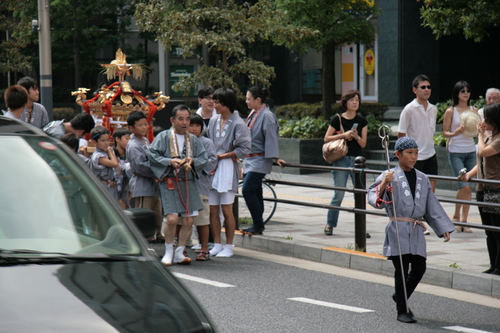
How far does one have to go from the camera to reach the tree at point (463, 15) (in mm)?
15180

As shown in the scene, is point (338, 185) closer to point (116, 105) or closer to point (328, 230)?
point (328, 230)

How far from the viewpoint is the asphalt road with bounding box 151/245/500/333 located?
6242mm

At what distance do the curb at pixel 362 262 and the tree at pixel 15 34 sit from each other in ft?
73.2

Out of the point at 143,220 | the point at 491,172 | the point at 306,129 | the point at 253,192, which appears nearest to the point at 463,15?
the point at 306,129

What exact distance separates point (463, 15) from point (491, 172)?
325 inches

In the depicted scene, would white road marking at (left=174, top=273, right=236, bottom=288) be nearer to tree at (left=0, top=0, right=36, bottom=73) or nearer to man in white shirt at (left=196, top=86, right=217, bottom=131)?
man in white shirt at (left=196, top=86, right=217, bottom=131)

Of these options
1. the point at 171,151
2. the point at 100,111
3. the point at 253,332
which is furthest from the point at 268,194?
the point at 253,332

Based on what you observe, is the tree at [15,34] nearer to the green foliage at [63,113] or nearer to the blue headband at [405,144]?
the green foliage at [63,113]

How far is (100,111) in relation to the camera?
1340 cm

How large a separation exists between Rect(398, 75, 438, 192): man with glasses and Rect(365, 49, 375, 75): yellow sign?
65.6 feet

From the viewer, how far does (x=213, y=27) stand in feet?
58.3

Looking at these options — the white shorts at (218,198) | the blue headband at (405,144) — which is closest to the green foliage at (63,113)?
the white shorts at (218,198)

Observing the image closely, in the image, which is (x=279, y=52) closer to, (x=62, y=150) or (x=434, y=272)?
(x=434, y=272)

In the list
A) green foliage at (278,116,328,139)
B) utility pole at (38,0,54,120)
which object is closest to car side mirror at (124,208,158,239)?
utility pole at (38,0,54,120)
